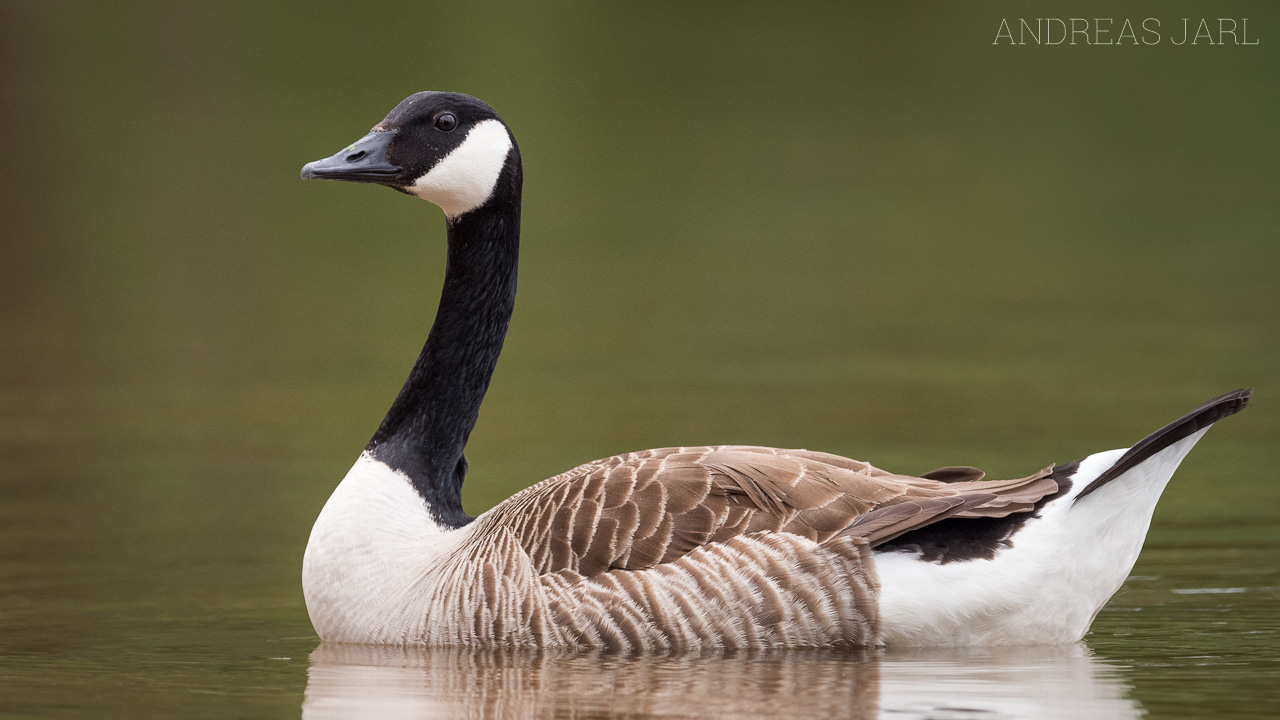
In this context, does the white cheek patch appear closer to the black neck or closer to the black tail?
the black neck

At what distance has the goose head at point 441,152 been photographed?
845 cm

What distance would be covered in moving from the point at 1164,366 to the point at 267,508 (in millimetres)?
8078

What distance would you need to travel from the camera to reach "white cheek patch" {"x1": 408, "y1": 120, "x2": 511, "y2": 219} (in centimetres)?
853

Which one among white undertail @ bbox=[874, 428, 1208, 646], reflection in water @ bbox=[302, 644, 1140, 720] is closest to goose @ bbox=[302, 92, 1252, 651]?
white undertail @ bbox=[874, 428, 1208, 646]

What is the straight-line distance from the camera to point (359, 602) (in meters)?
8.09

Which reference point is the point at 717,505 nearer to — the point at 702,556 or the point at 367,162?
the point at 702,556

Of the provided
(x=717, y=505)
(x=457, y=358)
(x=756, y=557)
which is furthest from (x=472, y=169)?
(x=756, y=557)

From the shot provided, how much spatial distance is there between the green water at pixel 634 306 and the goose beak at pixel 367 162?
7.28ft

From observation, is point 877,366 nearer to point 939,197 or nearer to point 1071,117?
point 939,197

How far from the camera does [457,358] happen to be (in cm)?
894

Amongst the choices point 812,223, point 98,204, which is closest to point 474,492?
point 812,223

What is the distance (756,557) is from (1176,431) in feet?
5.97

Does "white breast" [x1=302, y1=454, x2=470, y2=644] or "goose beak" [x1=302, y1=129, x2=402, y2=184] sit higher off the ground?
"goose beak" [x1=302, y1=129, x2=402, y2=184]

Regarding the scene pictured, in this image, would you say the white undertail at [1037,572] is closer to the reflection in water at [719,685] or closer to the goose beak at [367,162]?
the reflection in water at [719,685]
